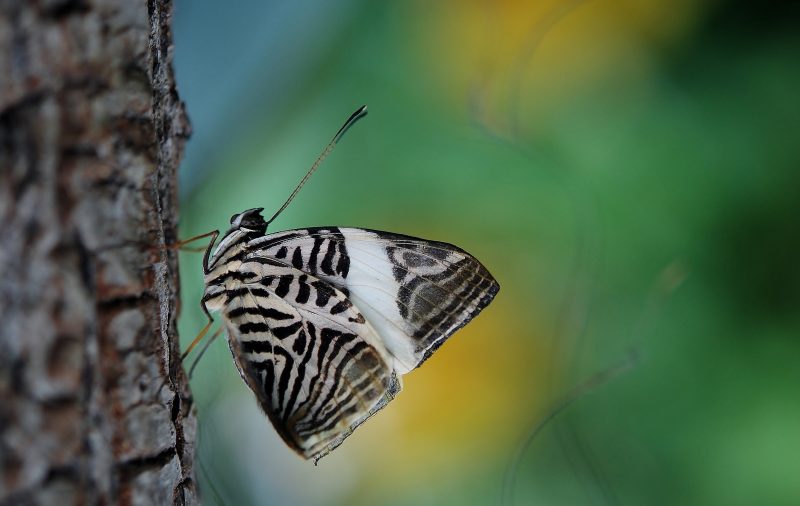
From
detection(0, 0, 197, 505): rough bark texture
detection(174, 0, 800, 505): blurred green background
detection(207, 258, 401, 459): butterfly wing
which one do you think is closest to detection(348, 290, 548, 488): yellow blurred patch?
detection(174, 0, 800, 505): blurred green background

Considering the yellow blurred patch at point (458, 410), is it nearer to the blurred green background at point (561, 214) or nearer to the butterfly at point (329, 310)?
the blurred green background at point (561, 214)

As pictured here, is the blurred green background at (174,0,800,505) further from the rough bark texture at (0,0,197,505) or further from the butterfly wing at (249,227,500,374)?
the rough bark texture at (0,0,197,505)

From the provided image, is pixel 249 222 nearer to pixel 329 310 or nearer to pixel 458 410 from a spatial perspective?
pixel 329 310

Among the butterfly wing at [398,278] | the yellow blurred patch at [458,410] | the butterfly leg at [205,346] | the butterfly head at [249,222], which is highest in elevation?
the butterfly head at [249,222]

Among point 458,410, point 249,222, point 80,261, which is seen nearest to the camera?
point 80,261

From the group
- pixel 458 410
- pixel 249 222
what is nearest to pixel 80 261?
pixel 249 222

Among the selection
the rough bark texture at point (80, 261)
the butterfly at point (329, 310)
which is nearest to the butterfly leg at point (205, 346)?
the butterfly at point (329, 310)
